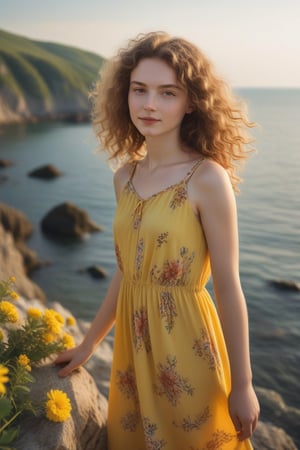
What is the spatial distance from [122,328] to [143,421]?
19.9 inches

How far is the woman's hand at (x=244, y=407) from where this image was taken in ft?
8.22

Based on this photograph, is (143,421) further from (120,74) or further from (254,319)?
(254,319)

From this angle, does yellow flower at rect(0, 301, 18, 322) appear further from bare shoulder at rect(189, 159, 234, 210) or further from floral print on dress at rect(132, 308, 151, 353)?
bare shoulder at rect(189, 159, 234, 210)

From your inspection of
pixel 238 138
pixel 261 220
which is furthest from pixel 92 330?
pixel 261 220

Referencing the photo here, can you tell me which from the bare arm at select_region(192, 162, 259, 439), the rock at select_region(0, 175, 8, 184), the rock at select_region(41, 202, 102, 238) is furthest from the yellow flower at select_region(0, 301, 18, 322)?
the rock at select_region(0, 175, 8, 184)

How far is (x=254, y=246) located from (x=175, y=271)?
965cm

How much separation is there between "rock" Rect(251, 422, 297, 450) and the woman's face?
3267mm

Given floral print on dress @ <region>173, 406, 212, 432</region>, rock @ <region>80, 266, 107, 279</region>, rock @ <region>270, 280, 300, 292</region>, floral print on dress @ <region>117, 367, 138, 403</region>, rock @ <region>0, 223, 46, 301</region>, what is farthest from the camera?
rock @ <region>80, 266, 107, 279</region>

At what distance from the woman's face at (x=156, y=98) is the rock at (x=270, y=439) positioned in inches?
129

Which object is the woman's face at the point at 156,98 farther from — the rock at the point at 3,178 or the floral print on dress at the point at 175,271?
the rock at the point at 3,178

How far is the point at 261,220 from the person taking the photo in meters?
13.9

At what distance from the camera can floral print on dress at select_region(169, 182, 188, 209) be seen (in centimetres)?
256

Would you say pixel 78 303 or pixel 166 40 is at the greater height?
pixel 166 40

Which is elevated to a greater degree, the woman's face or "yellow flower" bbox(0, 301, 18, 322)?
the woman's face
